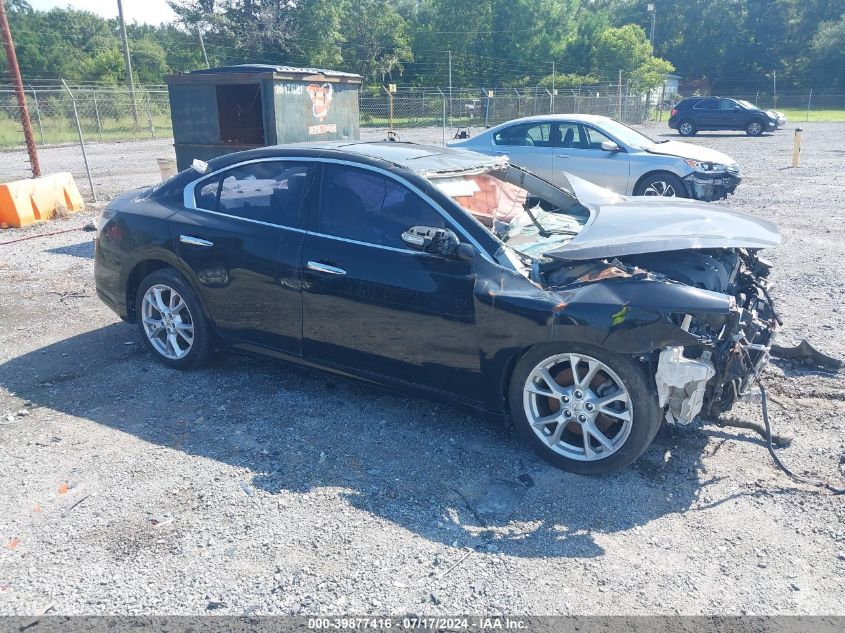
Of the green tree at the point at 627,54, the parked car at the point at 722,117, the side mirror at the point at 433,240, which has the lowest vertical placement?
the parked car at the point at 722,117

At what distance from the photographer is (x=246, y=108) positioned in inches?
390

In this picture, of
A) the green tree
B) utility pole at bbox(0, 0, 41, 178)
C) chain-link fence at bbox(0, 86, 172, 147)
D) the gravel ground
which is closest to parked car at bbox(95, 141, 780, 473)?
the gravel ground

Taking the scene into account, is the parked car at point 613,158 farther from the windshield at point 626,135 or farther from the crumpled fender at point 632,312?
the crumpled fender at point 632,312

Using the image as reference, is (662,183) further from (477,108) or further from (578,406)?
(477,108)

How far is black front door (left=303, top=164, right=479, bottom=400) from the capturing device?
4.18 metres

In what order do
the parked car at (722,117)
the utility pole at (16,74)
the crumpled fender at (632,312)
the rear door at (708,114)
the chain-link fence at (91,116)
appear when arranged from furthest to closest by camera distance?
the rear door at (708,114) < the parked car at (722,117) < the chain-link fence at (91,116) < the utility pole at (16,74) < the crumpled fender at (632,312)

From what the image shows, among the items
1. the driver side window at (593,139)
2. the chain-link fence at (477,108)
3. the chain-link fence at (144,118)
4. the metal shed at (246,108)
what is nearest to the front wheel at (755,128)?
the chain-link fence at (144,118)

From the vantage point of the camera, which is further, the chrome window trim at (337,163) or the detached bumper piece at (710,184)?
the detached bumper piece at (710,184)

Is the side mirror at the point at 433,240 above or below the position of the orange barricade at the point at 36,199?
above

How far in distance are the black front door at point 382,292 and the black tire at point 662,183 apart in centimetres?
802

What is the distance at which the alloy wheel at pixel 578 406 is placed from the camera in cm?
382

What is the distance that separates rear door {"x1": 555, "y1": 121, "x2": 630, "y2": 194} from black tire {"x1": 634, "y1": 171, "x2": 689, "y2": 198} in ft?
0.99

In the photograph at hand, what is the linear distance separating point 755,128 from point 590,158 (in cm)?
2303

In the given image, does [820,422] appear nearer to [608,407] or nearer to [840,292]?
[608,407]
